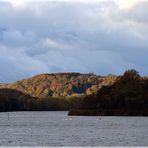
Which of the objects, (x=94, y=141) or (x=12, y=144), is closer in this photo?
(x=12, y=144)

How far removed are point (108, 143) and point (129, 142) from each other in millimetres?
3550

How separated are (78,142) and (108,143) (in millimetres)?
4300

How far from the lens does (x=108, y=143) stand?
267ft

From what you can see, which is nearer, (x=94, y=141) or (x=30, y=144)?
(x=30, y=144)

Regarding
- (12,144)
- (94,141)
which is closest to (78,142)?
(94,141)

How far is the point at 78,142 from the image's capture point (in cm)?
8225

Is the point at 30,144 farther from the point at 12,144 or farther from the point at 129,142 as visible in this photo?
the point at 129,142

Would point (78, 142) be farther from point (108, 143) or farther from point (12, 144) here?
point (12, 144)

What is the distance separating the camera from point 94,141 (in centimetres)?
8394

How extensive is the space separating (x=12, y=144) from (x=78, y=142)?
982cm

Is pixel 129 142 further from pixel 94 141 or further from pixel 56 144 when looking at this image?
pixel 56 144

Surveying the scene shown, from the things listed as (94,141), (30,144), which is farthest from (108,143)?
(30,144)

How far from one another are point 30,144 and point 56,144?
3655 mm

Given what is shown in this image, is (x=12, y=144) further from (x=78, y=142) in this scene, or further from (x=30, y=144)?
(x=78, y=142)
